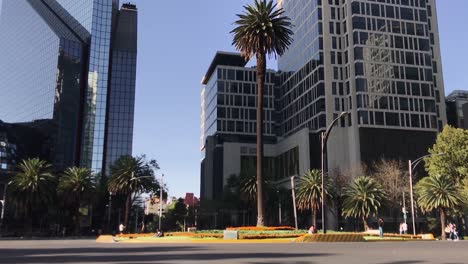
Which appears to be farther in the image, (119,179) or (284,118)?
(284,118)

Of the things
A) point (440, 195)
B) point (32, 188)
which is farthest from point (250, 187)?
point (32, 188)

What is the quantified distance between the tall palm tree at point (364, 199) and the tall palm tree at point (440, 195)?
289 inches

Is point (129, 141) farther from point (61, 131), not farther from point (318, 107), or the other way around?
point (318, 107)

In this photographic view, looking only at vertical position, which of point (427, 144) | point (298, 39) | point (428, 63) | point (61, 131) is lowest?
point (427, 144)

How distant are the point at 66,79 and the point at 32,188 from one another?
64363 mm

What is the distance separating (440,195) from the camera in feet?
188

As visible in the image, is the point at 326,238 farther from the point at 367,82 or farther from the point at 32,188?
the point at 367,82

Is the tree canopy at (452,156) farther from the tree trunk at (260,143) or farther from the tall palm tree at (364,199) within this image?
the tree trunk at (260,143)

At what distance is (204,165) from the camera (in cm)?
15725

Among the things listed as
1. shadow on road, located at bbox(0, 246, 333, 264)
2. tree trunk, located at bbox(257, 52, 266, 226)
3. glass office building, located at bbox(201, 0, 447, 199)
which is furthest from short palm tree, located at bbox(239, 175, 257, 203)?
shadow on road, located at bbox(0, 246, 333, 264)

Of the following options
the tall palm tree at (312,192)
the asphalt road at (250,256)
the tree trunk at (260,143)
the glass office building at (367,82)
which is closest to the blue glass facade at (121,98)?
the glass office building at (367,82)

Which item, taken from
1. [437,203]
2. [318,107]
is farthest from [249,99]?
[437,203]

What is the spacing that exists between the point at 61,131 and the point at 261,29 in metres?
99.3

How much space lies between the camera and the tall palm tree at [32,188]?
2977 inches
